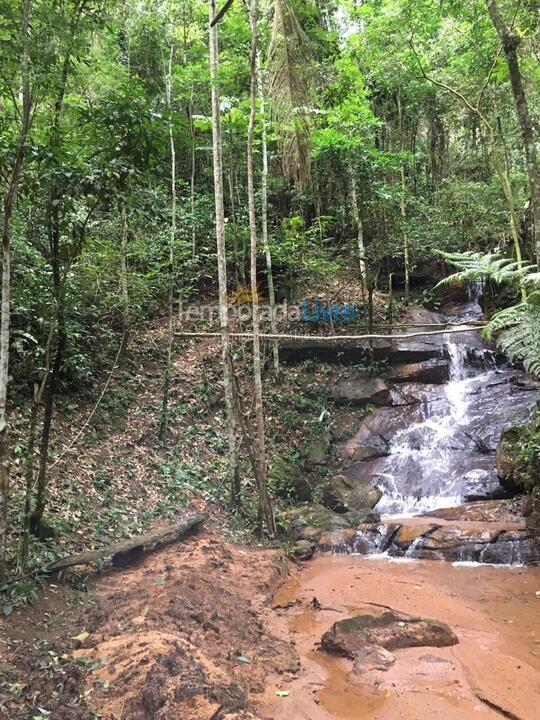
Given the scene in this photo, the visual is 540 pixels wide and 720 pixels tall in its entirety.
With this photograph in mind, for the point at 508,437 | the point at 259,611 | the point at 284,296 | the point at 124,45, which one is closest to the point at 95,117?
the point at 259,611

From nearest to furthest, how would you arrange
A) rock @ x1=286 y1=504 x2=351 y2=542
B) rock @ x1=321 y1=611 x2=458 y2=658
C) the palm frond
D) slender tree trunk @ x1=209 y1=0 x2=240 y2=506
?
rock @ x1=321 y1=611 x2=458 y2=658
the palm frond
slender tree trunk @ x1=209 y1=0 x2=240 y2=506
rock @ x1=286 y1=504 x2=351 y2=542

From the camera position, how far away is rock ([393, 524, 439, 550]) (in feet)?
26.6

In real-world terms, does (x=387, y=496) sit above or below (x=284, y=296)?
below

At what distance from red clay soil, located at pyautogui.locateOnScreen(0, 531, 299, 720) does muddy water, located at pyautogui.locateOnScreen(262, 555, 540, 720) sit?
340 millimetres

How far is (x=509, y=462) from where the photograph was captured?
8.96 metres

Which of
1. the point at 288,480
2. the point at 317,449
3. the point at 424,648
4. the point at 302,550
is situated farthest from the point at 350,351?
the point at 424,648

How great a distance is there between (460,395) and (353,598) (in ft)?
25.6

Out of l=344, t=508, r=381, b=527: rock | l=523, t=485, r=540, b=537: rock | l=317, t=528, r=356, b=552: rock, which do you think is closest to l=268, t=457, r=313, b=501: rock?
l=344, t=508, r=381, b=527: rock

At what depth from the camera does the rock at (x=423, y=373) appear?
13461mm

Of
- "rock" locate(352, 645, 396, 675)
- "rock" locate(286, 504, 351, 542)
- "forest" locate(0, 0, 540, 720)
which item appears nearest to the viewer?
"rock" locate(352, 645, 396, 675)

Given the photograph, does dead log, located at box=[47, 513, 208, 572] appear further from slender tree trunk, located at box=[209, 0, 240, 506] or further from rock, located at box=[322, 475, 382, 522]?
rock, located at box=[322, 475, 382, 522]

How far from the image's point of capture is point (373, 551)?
8211mm

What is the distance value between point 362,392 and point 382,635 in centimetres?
844

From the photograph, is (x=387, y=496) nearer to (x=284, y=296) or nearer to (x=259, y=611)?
(x=259, y=611)
